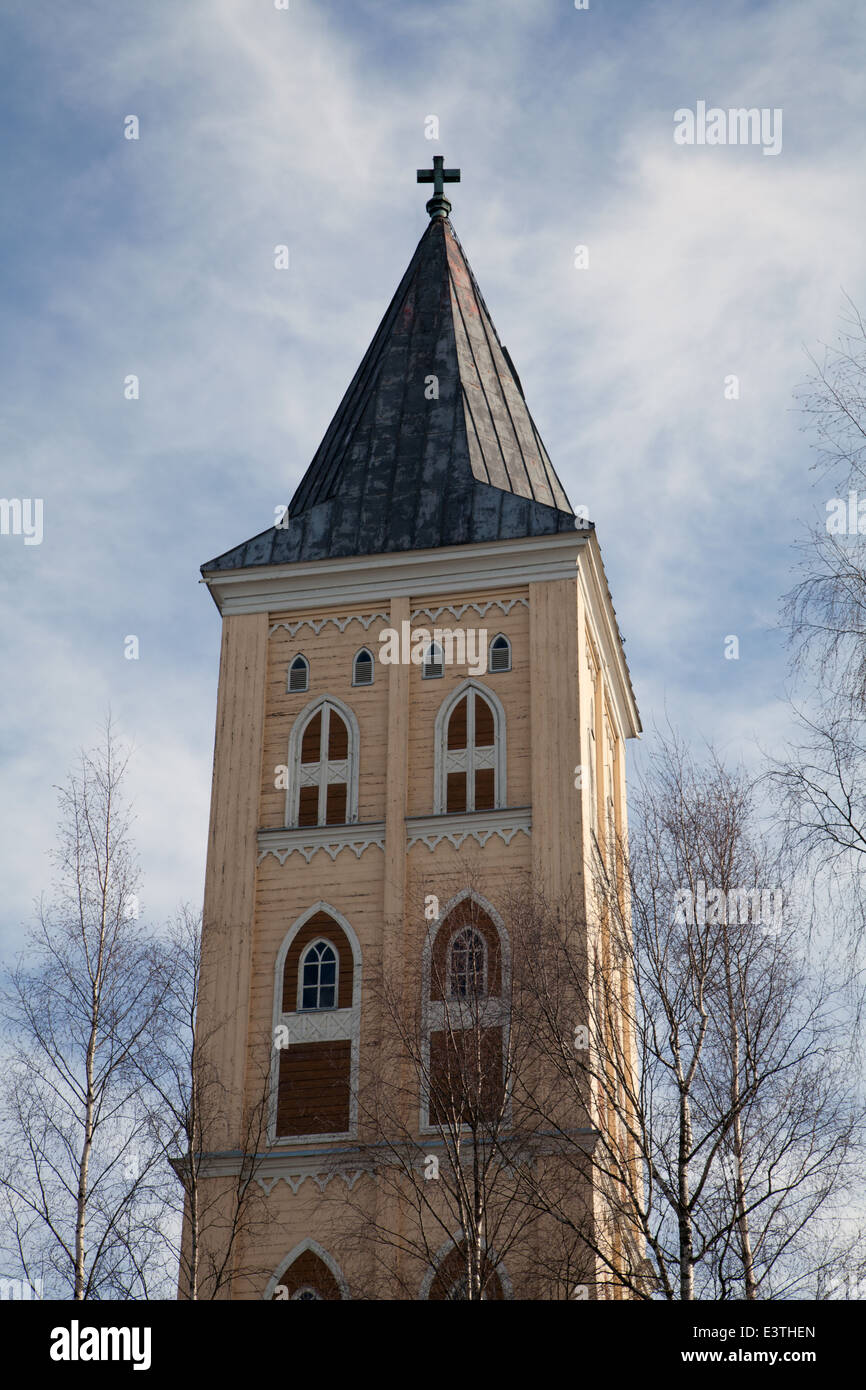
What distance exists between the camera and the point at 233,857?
118 ft

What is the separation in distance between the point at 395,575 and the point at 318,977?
26.2 feet

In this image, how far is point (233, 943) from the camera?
3503 cm

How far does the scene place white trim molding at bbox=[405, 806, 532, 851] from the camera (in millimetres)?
35000

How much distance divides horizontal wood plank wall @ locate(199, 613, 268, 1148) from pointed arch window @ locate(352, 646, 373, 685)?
1788 millimetres

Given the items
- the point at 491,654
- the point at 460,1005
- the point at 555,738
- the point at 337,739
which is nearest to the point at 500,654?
the point at 491,654

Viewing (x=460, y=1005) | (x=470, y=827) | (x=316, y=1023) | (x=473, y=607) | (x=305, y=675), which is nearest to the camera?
(x=460, y=1005)

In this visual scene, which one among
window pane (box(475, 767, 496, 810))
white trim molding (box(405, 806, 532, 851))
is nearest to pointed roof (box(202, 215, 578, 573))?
window pane (box(475, 767, 496, 810))

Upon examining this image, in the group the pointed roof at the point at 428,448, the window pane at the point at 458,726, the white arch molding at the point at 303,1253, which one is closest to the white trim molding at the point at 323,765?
the window pane at the point at 458,726

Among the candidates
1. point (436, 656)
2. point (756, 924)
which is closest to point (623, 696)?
point (436, 656)

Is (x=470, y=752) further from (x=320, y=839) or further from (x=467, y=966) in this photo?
(x=467, y=966)

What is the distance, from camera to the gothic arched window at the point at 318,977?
34.3m

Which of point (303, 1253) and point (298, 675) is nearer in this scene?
point (303, 1253)
